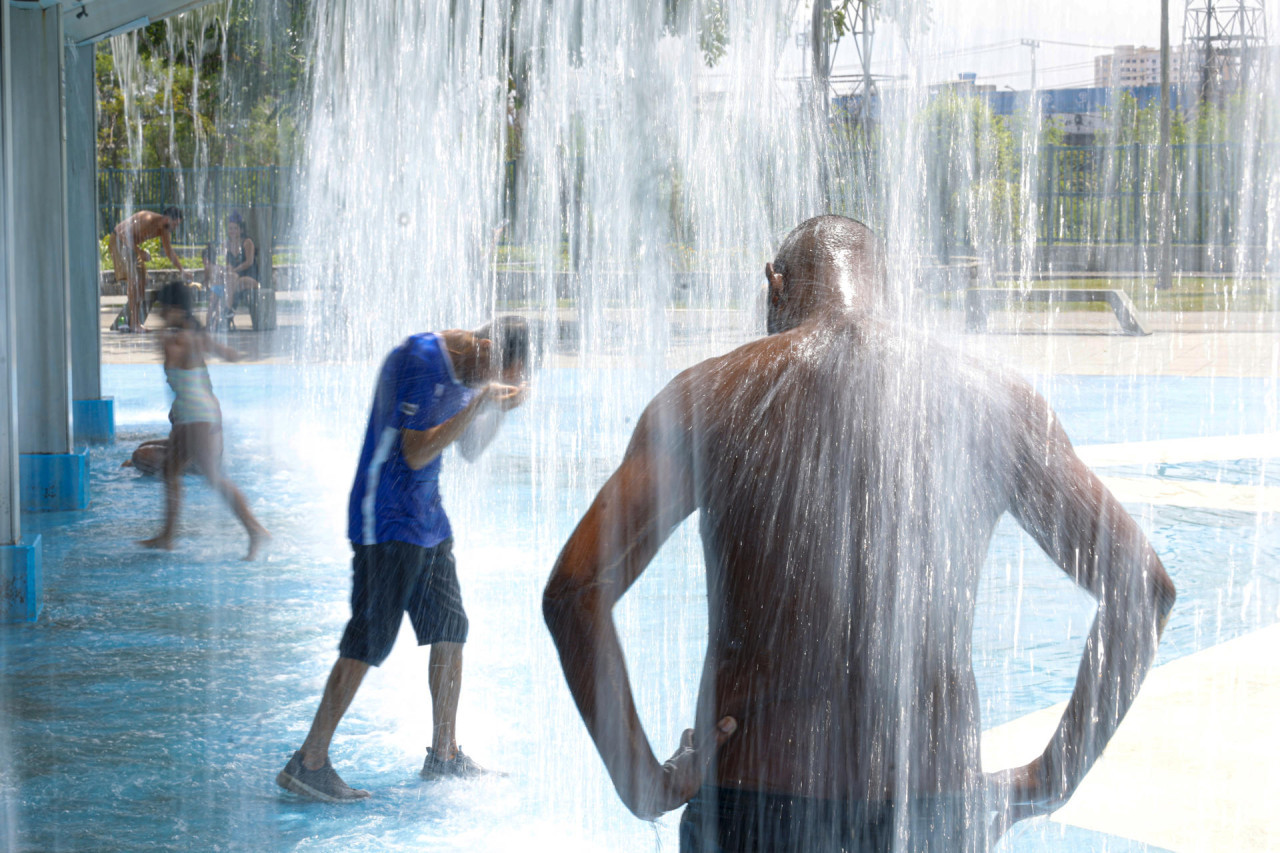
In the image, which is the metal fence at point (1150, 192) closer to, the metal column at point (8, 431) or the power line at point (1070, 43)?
the power line at point (1070, 43)

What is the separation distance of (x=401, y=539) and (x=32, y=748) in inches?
57.9

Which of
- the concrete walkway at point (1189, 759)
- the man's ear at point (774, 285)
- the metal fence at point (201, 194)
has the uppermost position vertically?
the metal fence at point (201, 194)

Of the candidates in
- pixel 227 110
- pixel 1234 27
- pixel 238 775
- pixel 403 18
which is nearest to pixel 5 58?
pixel 238 775

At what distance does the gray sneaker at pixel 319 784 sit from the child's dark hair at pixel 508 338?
1314 millimetres

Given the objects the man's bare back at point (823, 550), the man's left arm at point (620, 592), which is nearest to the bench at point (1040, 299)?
the man's bare back at point (823, 550)

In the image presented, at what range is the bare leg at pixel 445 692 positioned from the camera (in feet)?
12.5

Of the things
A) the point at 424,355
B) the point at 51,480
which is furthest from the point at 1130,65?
the point at 51,480

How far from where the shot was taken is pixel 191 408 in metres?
6.75

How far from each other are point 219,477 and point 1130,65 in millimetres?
4850

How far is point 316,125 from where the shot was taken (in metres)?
19.1

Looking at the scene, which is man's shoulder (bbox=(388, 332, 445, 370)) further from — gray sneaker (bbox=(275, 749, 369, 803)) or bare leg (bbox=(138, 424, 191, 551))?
bare leg (bbox=(138, 424, 191, 551))

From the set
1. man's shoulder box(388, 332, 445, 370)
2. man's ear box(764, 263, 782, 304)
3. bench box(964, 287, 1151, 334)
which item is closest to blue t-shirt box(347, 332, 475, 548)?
man's shoulder box(388, 332, 445, 370)

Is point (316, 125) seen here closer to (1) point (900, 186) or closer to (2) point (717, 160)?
(2) point (717, 160)

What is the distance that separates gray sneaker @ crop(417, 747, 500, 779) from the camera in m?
3.85
